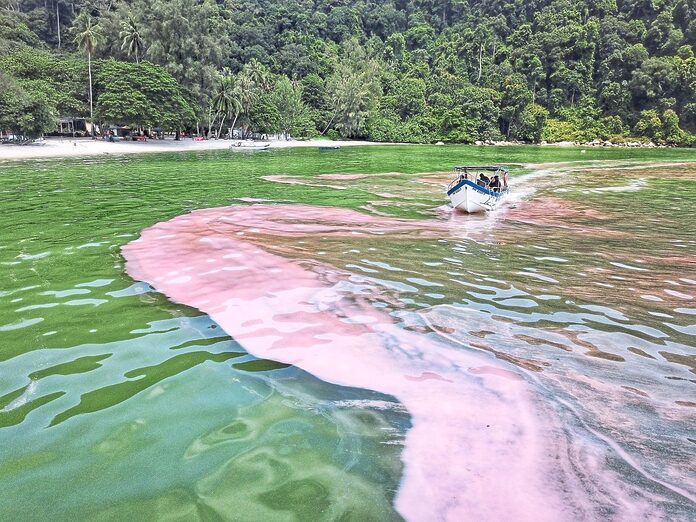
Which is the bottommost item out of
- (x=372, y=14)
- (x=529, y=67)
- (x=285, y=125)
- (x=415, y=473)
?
(x=415, y=473)

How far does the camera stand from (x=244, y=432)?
4504 millimetres

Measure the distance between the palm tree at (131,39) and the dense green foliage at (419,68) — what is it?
0.32 m

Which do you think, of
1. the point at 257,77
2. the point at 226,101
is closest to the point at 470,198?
the point at 226,101

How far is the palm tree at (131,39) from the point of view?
243 ft

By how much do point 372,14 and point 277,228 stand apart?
613ft

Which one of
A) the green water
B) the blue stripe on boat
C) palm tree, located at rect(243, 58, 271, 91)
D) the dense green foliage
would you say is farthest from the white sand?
the green water

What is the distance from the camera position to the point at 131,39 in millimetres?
74688

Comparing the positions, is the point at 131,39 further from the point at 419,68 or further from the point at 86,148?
the point at 419,68

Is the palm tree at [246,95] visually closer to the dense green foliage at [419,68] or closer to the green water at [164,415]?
the dense green foliage at [419,68]

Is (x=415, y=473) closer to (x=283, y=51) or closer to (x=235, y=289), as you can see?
(x=235, y=289)

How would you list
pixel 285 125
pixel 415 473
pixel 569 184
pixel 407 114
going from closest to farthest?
pixel 415 473
pixel 569 184
pixel 285 125
pixel 407 114

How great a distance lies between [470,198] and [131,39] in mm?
75928

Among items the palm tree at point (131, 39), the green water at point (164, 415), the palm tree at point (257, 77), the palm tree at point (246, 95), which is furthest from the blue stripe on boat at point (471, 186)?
the palm tree at point (257, 77)

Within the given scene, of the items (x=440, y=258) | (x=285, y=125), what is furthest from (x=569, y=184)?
(x=285, y=125)
